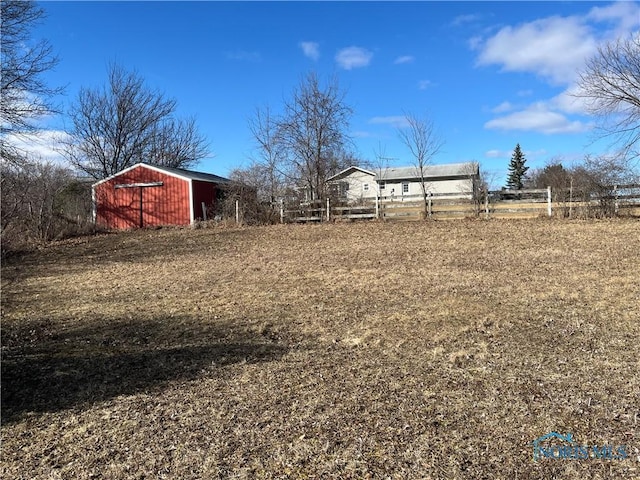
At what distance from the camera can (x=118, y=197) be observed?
24172mm

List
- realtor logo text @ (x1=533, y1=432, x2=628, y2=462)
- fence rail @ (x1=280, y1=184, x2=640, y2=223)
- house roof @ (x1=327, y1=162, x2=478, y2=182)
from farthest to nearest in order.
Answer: house roof @ (x1=327, y1=162, x2=478, y2=182) → fence rail @ (x1=280, y1=184, x2=640, y2=223) → realtor logo text @ (x1=533, y1=432, x2=628, y2=462)

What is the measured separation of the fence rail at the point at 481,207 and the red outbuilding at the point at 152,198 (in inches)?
224

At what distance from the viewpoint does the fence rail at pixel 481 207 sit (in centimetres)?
1512

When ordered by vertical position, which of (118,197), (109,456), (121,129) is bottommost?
(109,456)

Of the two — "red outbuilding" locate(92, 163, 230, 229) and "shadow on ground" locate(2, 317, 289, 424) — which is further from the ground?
"red outbuilding" locate(92, 163, 230, 229)

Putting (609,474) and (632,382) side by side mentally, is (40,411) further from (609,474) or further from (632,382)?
(632,382)

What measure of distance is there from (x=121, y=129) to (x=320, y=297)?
30.3m

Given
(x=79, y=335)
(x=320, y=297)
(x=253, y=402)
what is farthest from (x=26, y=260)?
(x=253, y=402)

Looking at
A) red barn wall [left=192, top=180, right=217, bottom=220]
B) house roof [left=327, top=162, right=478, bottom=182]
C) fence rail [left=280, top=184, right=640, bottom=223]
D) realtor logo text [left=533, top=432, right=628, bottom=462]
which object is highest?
house roof [left=327, top=162, right=478, bottom=182]

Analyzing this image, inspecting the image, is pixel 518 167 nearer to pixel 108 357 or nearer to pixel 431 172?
pixel 431 172

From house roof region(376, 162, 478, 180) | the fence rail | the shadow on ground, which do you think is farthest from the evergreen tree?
the shadow on ground

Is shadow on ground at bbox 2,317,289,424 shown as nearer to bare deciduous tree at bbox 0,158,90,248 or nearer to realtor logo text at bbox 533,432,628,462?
realtor logo text at bbox 533,432,628,462

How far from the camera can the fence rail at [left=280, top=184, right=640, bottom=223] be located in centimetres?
1512

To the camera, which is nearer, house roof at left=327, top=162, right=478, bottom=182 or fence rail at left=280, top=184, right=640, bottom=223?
fence rail at left=280, top=184, right=640, bottom=223
